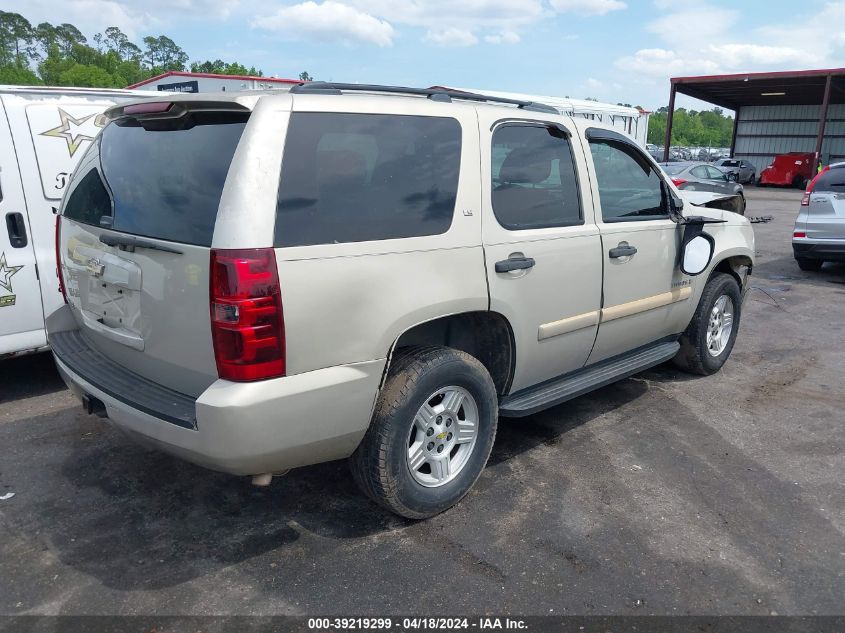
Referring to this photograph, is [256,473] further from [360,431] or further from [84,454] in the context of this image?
[84,454]

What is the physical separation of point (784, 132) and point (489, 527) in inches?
1758

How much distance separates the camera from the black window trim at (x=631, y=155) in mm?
4109

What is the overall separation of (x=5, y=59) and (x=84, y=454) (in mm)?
119036

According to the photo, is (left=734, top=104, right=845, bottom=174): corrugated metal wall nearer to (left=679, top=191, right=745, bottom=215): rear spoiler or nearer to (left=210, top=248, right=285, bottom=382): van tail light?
(left=679, top=191, right=745, bottom=215): rear spoiler

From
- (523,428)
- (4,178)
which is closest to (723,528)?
(523,428)

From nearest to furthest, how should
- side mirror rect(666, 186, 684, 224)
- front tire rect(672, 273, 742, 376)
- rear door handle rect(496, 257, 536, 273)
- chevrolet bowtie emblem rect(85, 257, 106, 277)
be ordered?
chevrolet bowtie emblem rect(85, 257, 106, 277), rear door handle rect(496, 257, 536, 273), side mirror rect(666, 186, 684, 224), front tire rect(672, 273, 742, 376)

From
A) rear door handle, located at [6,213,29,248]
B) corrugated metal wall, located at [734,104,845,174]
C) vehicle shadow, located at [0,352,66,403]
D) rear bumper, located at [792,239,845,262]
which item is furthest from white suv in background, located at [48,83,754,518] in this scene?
corrugated metal wall, located at [734,104,845,174]

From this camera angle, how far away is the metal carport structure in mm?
31859

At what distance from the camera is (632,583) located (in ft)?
9.40

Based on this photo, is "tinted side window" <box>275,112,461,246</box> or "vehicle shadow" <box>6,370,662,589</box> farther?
"vehicle shadow" <box>6,370,662,589</box>

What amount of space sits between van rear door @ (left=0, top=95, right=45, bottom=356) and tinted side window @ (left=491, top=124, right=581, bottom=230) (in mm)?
3369

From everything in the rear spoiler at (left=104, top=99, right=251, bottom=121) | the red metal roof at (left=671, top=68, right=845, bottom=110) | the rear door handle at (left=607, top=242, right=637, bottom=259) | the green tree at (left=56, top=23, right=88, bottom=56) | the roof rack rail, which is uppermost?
the green tree at (left=56, top=23, right=88, bottom=56)

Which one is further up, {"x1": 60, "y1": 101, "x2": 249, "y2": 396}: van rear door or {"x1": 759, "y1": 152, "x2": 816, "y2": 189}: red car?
{"x1": 60, "y1": 101, "x2": 249, "y2": 396}: van rear door

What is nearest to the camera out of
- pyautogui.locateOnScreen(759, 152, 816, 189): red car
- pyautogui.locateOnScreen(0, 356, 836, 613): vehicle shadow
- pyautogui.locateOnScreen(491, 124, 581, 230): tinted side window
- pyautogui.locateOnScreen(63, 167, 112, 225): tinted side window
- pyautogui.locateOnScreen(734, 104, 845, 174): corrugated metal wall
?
pyautogui.locateOnScreen(0, 356, 836, 613): vehicle shadow
